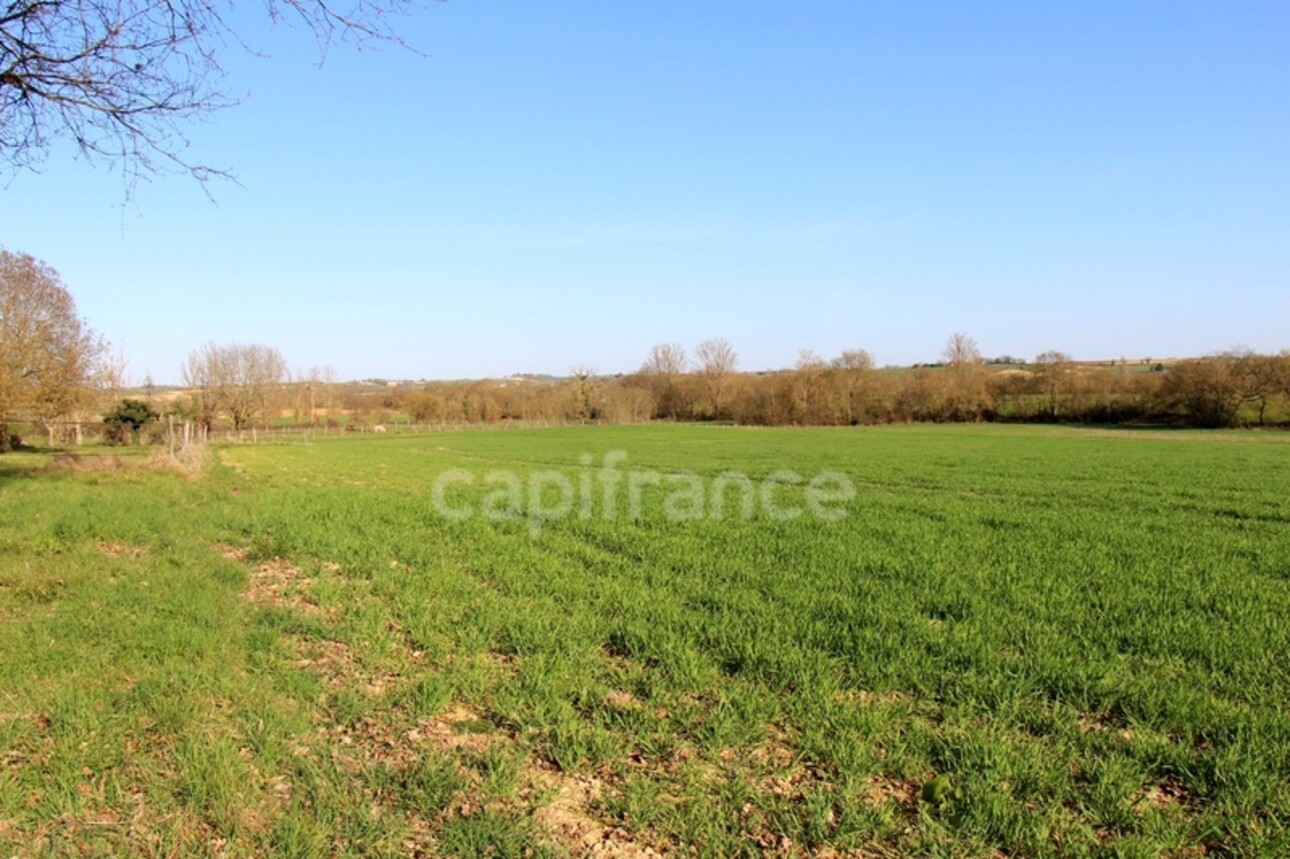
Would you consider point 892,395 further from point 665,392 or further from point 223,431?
point 223,431

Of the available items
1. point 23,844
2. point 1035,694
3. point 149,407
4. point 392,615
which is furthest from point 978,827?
point 149,407

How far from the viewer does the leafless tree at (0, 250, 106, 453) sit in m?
29.0

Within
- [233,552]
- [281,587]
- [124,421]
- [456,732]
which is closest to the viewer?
[456,732]

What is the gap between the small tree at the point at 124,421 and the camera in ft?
175

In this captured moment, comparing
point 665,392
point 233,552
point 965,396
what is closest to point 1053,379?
point 965,396

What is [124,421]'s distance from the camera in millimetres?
53219

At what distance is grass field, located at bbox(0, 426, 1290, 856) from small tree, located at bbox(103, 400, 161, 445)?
172ft

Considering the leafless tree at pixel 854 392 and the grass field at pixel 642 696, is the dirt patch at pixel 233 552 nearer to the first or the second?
the grass field at pixel 642 696

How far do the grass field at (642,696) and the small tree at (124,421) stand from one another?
52.5m

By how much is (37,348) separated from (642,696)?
3990 centimetres

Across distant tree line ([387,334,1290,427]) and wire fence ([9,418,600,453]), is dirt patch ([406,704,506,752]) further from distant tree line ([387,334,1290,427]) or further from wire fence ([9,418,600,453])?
distant tree line ([387,334,1290,427])

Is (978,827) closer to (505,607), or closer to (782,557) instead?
(505,607)

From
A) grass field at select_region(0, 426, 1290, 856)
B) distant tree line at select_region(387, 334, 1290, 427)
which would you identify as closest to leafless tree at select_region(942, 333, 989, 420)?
distant tree line at select_region(387, 334, 1290, 427)

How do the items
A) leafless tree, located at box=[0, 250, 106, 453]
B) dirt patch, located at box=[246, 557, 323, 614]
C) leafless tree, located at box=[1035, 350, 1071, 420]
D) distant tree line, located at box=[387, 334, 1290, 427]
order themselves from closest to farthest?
1. dirt patch, located at box=[246, 557, 323, 614]
2. leafless tree, located at box=[0, 250, 106, 453]
3. distant tree line, located at box=[387, 334, 1290, 427]
4. leafless tree, located at box=[1035, 350, 1071, 420]
